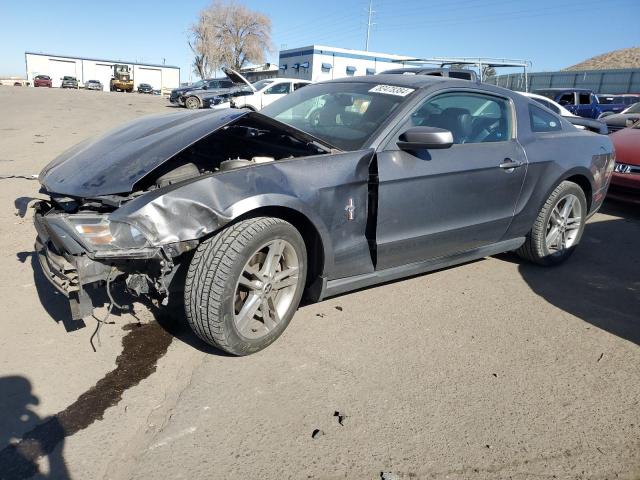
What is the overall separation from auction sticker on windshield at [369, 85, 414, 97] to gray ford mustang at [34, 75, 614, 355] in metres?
0.02

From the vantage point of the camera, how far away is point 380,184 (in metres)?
3.12

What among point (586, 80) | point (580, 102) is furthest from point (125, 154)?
point (586, 80)

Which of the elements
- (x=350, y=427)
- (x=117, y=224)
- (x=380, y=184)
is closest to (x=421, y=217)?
(x=380, y=184)

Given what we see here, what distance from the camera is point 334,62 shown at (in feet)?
148

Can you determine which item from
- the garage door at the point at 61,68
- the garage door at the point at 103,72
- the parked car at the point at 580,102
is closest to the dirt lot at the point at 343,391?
the parked car at the point at 580,102

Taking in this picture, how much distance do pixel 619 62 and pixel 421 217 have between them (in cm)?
7749

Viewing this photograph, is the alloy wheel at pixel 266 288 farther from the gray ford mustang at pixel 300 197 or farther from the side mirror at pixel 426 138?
the side mirror at pixel 426 138

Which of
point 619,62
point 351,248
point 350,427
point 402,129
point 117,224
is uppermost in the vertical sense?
point 619,62

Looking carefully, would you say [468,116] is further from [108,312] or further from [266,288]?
[108,312]

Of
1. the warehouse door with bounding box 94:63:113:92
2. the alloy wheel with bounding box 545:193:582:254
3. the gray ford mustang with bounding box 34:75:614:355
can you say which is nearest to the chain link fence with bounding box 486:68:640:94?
the alloy wheel with bounding box 545:193:582:254

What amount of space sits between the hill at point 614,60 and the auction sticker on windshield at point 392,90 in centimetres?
7179

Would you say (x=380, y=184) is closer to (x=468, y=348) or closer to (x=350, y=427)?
(x=468, y=348)

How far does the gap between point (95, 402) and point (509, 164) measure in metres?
3.21

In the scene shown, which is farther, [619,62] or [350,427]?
[619,62]
